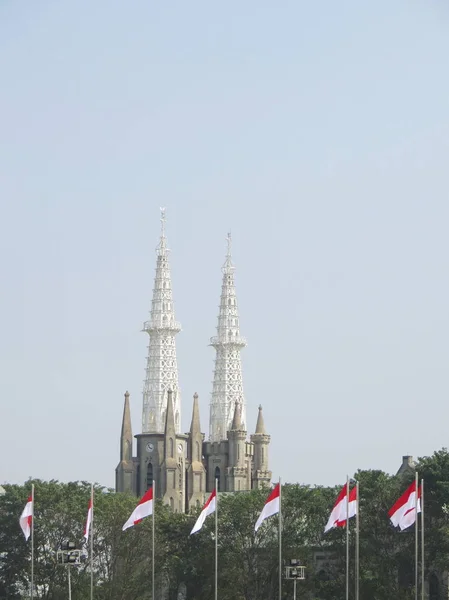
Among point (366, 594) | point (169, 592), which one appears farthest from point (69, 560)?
point (169, 592)

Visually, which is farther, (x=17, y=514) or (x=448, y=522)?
(x=17, y=514)

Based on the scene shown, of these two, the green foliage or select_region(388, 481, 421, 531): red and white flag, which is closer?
select_region(388, 481, 421, 531): red and white flag

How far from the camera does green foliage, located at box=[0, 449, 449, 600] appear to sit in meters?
131

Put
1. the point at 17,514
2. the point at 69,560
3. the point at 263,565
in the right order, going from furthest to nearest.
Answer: the point at 17,514 → the point at 263,565 → the point at 69,560

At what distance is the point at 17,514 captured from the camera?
476 ft

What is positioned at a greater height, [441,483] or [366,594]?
[441,483]

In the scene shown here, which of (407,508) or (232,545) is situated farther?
(232,545)

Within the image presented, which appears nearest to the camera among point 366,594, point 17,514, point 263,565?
point 366,594

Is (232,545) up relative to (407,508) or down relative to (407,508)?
up

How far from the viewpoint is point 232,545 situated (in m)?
138

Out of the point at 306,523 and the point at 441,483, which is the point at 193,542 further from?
the point at 441,483

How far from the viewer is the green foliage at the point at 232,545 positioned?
13138cm

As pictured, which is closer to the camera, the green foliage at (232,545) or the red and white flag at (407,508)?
the red and white flag at (407,508)

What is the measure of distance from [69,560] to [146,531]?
3441 cm
